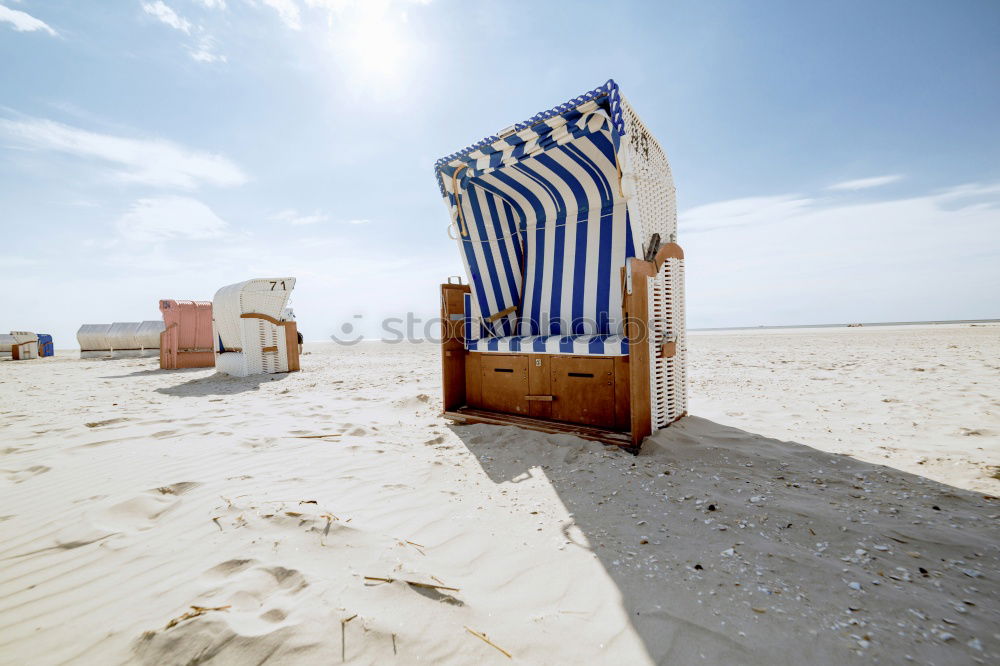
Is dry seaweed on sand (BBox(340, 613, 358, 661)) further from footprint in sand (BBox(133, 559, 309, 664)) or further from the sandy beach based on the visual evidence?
footprint in sand (BBox(133, 559, 309, 664))

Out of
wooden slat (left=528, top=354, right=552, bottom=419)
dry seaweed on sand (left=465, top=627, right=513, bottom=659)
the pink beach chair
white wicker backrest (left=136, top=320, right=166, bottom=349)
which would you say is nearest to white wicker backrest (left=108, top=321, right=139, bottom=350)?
white wicker backrest (left=136, top=320, right=166, bottom=349)

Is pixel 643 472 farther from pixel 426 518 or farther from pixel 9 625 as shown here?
pixel 9 625

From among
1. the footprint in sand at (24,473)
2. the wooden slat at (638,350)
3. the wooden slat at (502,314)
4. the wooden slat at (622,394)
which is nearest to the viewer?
the footprint in sand at (24,473)

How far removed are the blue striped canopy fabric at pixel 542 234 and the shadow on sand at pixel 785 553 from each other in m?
1.47

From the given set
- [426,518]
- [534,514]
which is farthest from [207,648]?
[534,514]

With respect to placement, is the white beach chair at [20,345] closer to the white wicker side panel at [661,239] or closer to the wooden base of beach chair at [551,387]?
the wooden base of beach chair at [551,387]

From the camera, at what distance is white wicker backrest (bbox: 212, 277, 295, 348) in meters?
9.23

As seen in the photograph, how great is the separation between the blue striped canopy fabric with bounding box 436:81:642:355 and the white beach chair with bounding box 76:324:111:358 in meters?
19.4

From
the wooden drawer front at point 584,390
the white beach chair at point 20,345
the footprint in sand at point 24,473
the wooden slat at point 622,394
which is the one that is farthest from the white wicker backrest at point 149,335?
the wooden slat at point 622,394

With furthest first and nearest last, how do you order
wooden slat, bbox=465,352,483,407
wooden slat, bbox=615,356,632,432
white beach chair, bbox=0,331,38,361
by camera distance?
1. white beach chair, bbox=0,331,38,361
2. wooden slat, bbox=465,352,483,407
3. wooden slat, bbox=615,356,632,432

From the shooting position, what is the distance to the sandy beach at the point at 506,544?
4.68 feet

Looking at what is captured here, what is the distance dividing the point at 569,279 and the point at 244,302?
25.9 feet

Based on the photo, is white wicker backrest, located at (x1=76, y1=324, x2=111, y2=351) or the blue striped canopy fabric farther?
white wicker backrest, located at (x1=76, y1=324, x2=111, y2=351)

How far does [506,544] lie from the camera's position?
6.91 feet
